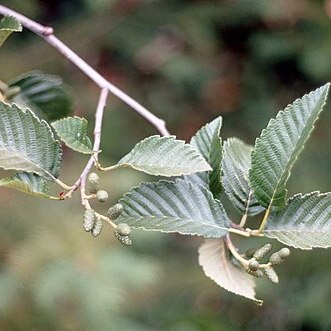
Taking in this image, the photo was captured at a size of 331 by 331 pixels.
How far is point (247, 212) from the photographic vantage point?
31.8 inches

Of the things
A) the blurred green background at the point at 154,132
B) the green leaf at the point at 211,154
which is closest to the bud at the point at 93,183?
the green leaf at the point at 211,154

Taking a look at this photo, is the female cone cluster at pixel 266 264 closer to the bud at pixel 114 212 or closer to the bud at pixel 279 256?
the bud at pixel 279 256

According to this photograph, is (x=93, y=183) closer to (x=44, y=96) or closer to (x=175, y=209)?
(x=175, y=209)

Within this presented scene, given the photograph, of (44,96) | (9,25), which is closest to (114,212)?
(9,25)

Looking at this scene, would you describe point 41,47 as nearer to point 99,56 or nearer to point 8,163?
point 99,56

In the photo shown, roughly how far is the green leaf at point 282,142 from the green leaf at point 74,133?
0.17 metres

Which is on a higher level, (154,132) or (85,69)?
(85,69)

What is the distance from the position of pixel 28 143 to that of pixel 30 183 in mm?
43

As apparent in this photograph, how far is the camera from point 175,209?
2.48ft

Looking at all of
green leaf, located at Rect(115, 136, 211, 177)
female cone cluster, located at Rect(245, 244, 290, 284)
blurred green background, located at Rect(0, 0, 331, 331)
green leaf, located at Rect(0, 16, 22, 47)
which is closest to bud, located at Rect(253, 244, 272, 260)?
female cone cluster, located at Rect(245, 244, 290, 284)

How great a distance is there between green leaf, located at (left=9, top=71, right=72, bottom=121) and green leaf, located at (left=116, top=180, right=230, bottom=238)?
312 millimetres

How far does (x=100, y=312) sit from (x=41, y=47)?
38.7 inches

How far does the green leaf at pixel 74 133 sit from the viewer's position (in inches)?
29.4

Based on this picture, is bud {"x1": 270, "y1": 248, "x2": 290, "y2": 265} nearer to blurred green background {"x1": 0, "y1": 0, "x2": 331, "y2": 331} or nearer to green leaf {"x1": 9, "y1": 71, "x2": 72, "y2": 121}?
green leaf {"x1": 9, "y1": 71, "x2": 72, "y2": 121}
